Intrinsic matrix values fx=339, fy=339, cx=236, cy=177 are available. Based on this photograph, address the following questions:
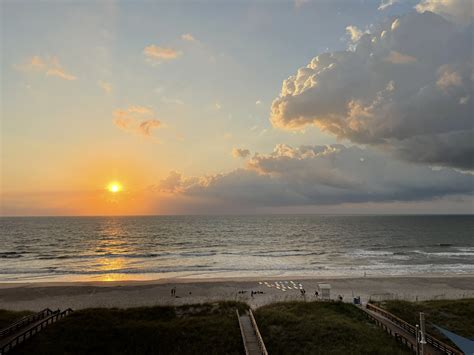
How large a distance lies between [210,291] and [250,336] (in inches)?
812

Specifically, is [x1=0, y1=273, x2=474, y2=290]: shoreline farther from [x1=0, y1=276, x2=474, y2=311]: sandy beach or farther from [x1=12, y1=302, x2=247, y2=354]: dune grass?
[x1=12, y1=302, x2=247, y2=354]: dune grass

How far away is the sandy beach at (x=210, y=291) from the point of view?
3719cm

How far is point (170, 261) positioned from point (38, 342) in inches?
1880

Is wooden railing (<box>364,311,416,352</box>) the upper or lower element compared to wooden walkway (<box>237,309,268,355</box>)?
lower

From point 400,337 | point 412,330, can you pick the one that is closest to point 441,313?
point 412,330

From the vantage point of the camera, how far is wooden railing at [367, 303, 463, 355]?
19656 mm

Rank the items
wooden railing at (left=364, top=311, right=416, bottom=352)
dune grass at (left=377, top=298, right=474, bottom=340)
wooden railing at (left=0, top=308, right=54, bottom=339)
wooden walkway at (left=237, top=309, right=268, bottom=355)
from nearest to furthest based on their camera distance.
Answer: wooden walkway at (left=237, top=309, right=268, bottom=355)
wooden railing at (left=364, top=311, right=416, bottom=352)
wooden railing at (left=0, top=308, right=54, bottom=339)
dune grass at (left=377, top=298, right=474, bottom=340)

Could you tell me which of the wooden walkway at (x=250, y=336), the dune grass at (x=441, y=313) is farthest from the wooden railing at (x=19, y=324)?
the dune grass at (x=441, y=313)

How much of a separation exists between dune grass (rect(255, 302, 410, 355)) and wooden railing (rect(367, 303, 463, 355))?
1759 mm

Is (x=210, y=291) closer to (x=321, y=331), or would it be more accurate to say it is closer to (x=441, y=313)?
(x=321, y=331)

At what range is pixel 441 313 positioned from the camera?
1113 inches

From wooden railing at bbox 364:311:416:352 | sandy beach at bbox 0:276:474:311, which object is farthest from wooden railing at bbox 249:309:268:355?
sandy beach at bbox 0:276:474:311

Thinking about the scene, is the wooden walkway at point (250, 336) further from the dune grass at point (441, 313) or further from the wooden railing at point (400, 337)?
the dune grass at point (441, 313)

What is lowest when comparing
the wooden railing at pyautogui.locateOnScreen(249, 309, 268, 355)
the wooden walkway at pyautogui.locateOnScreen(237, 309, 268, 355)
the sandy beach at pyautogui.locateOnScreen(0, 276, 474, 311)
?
the sandy beach at pyautogui.locateOnScreen(0, 276, 474, 311)
